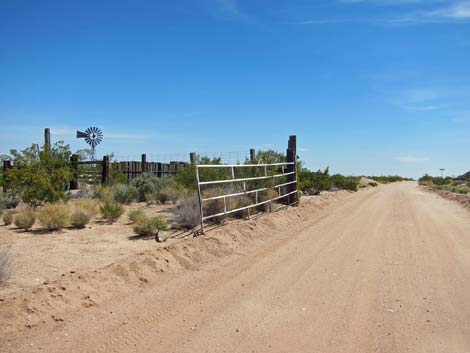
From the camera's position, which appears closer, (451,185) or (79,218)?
(79,218)

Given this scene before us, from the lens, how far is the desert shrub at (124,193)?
62.7 ft

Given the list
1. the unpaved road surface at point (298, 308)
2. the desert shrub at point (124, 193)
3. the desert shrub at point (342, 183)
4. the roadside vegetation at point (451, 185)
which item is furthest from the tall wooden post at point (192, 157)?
the roadside vegetation at point (451, 185)

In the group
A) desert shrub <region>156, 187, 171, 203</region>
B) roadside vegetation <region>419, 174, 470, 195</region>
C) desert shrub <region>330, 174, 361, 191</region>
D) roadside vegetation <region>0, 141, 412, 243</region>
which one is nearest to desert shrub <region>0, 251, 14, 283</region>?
roadside vegetation <region>0, 141, 412, 243</region>

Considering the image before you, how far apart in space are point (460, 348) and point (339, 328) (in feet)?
4.44

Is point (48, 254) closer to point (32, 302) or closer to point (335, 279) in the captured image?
point (32, 302)

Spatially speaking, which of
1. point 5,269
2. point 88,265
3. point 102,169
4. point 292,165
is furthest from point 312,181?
point 5,269

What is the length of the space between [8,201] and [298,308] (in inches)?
525

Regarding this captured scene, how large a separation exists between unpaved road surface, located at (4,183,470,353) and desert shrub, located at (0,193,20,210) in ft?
33.2

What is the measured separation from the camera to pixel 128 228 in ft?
41.0

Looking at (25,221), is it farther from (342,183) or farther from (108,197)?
(342,183)

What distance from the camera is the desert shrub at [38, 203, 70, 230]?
11477 millimetres

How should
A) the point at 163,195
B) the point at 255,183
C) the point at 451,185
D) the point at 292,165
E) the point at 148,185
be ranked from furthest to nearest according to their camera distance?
the point at 451,185, the point at 148,185, the point at 292,165, the point at 163,195, the point at 255,183

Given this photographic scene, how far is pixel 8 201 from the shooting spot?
16.0 metres

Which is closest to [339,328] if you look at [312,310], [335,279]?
[312,310]
